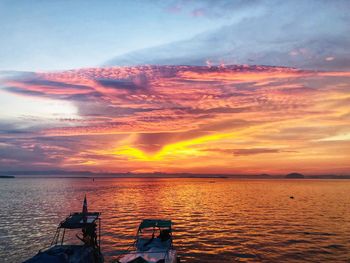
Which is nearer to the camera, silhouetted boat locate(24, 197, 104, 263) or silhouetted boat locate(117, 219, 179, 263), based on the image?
silhouetted boat locate(24, 197, 104, 263)

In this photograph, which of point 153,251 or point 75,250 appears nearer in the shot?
point 75,250

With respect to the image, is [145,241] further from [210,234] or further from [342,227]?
[342,227]

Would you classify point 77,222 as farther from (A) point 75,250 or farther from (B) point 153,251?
(B) point 153,251

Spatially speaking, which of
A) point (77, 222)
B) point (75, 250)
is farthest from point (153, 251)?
point (77, 222)

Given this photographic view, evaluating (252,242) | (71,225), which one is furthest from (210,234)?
(71,225)

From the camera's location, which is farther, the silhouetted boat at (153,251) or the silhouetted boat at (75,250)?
the silhouetted boat at (153,251)

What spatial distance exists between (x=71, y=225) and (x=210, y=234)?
2372 cm

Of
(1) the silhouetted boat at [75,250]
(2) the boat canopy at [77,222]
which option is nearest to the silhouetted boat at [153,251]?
(1) the silhouetted boat at [75,250]

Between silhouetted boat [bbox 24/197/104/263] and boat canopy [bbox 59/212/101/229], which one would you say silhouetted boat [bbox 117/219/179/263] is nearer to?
silhouetted boat [bbox 24/197/104/263]

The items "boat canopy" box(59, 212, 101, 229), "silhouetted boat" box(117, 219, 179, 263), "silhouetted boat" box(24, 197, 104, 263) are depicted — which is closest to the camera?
"silhouetted boat" box(24, 197, 104, 263)

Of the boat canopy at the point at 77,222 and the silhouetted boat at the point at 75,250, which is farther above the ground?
the boat canopy at the point at 77,222

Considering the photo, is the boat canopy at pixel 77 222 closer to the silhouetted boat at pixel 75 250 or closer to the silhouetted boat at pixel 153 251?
the silhouetted boat at pixel 75 250

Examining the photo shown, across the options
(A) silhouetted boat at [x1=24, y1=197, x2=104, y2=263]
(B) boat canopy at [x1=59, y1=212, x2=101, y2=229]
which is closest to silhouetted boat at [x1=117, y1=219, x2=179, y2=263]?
(A) silhouetted boat at [x1=24, y1=197, x2=104, y2=263]

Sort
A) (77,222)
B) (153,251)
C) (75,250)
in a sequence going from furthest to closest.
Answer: (77,222)
(153,251)
(75,250)
